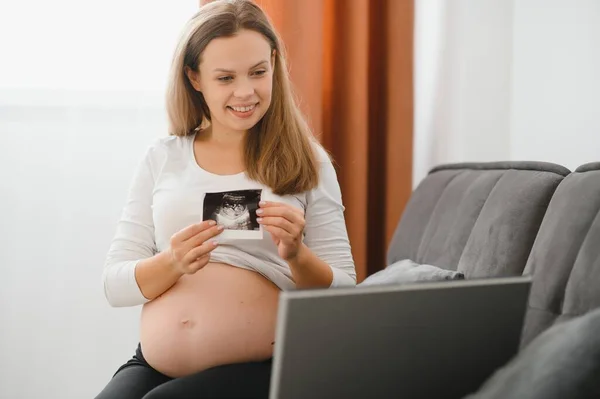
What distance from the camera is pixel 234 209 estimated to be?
4.94ft

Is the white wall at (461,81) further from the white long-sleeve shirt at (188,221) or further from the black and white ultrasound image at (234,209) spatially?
the black and white ultrasound image at (234,209)

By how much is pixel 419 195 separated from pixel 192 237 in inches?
35.8

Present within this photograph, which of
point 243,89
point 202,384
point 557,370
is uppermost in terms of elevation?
point 243,89

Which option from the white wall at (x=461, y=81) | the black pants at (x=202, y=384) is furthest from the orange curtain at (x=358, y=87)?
the black pants at (x=202, y=384)

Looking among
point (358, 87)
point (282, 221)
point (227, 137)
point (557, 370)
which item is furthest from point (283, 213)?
point (358, 87)

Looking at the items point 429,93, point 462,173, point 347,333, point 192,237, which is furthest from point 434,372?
point 429,93

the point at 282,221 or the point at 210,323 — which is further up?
the point at 282,221

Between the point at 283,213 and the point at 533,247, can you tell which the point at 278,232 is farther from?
the point at 533,247

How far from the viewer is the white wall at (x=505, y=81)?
2.10 meters

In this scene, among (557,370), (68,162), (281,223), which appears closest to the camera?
(557,370)

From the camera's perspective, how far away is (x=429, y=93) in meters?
2.63

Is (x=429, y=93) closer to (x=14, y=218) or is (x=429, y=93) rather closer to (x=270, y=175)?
(x=270, y=175)

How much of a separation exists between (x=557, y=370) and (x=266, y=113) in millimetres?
1003

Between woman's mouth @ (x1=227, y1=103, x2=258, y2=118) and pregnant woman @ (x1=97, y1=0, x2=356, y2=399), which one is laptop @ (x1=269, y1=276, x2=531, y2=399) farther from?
woman's mouth @ (x1=227, y1=103, x2=258, y2=118)
